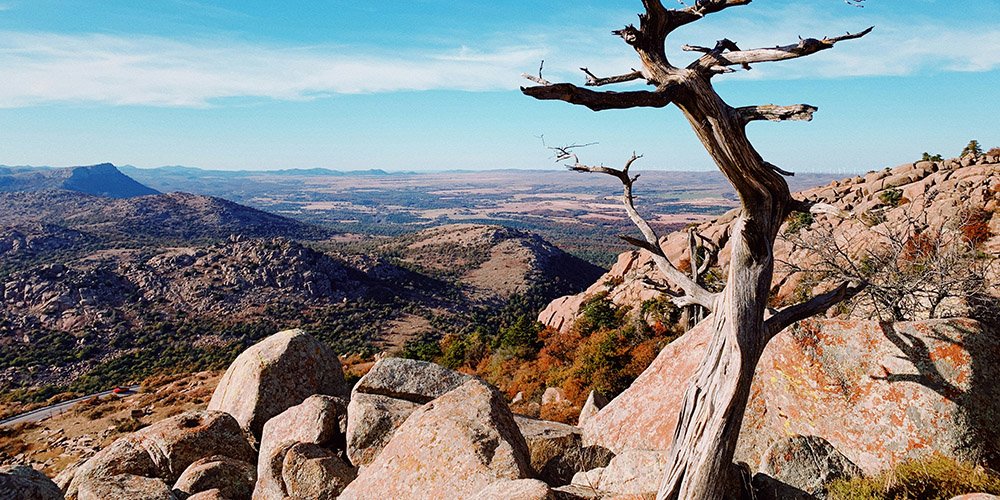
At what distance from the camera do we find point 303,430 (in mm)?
11273

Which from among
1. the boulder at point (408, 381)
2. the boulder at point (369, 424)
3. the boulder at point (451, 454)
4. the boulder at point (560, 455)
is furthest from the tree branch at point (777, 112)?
the boulder at point (408, 381)

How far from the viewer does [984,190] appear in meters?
27.1

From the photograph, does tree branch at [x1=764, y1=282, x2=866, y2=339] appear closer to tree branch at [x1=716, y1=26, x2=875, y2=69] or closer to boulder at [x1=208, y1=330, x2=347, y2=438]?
tree branch at [x1=716, y1=26, x2=875, y2=69]

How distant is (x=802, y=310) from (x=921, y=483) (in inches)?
109

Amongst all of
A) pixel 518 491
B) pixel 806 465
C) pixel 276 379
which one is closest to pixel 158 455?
pixel 276 379

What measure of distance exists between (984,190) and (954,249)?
2306 centimetres

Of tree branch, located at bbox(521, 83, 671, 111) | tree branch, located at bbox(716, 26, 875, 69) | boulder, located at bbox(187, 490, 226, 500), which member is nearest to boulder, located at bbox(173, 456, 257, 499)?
boulder, located at bbox(187, 490, 226, 500)

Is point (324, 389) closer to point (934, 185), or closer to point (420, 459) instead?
point (420, 459)

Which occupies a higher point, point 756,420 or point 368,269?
point 756,420

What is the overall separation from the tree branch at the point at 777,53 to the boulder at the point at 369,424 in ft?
29.7

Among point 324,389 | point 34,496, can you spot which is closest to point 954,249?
point 324,389

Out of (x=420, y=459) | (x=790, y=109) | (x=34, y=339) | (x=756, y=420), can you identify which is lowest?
(x=34, y=339)

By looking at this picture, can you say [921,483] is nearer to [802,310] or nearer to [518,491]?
[802,310]

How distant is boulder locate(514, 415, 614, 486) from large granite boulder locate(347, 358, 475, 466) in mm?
2060
